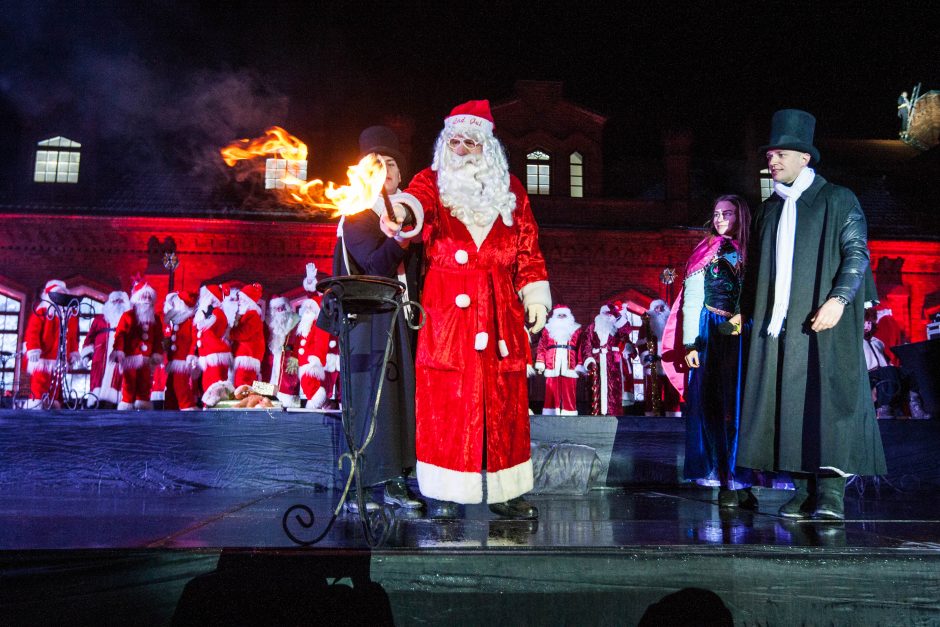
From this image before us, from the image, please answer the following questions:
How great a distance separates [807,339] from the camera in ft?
13.8

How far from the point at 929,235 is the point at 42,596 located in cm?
2237

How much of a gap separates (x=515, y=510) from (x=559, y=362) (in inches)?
395

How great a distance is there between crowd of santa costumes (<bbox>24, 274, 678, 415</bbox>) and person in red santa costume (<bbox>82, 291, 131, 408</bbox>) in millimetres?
18

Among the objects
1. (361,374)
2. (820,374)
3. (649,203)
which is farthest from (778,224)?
(649,203)

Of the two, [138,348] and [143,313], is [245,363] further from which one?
[143,313]

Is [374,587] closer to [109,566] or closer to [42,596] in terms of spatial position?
[109,566]

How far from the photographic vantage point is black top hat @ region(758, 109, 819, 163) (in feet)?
14.6

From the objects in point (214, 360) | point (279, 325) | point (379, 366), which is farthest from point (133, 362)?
point (379, 366)

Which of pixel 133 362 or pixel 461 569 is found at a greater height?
pixel 133 362

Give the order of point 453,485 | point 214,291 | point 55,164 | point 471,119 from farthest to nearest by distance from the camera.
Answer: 1. point 55,164
2. point 214,291
3. point 471,119
4. point 453,485

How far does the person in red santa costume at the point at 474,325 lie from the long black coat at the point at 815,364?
4.63ft

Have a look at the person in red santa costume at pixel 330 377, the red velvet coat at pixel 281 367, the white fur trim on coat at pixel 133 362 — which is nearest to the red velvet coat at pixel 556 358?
the person in red santa costume at pixel 330 377

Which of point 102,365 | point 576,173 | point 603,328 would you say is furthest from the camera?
point 576,173

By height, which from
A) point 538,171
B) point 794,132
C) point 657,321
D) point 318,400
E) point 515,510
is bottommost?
point 515,510
